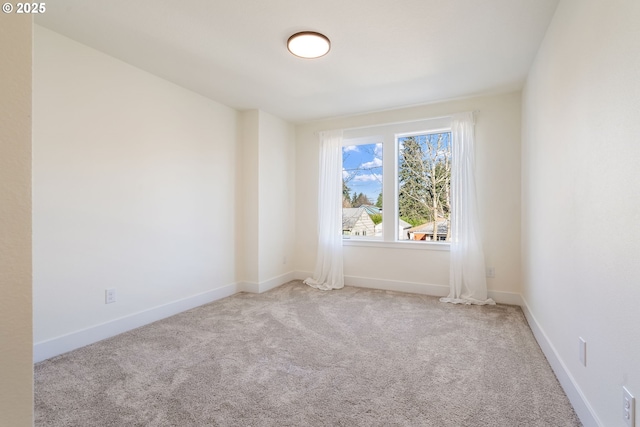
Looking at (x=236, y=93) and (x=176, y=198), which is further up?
(x=236, y=93)

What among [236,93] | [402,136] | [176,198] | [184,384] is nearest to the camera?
[184,384]

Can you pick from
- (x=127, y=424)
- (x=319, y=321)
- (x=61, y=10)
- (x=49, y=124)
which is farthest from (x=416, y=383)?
(x=61, y=10)

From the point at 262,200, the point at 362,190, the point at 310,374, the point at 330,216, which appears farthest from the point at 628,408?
the point at 262,200

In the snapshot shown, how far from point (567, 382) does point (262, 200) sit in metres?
3.42

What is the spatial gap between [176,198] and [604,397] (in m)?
3.53

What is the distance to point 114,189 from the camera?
2.65 m

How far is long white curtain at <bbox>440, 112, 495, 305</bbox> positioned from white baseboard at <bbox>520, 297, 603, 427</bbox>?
3.05ft

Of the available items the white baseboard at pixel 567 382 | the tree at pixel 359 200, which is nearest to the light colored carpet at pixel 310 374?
the white baseboard at pixel 567 382

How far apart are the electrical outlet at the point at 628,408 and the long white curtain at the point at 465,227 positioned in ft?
7.82

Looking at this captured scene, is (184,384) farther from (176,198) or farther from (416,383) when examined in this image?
(176,198)

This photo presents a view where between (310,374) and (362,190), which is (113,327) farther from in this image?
(362,190)

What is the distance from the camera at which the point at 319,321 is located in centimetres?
302

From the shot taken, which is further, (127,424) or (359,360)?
(359,360)

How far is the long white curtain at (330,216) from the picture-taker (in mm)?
4285
